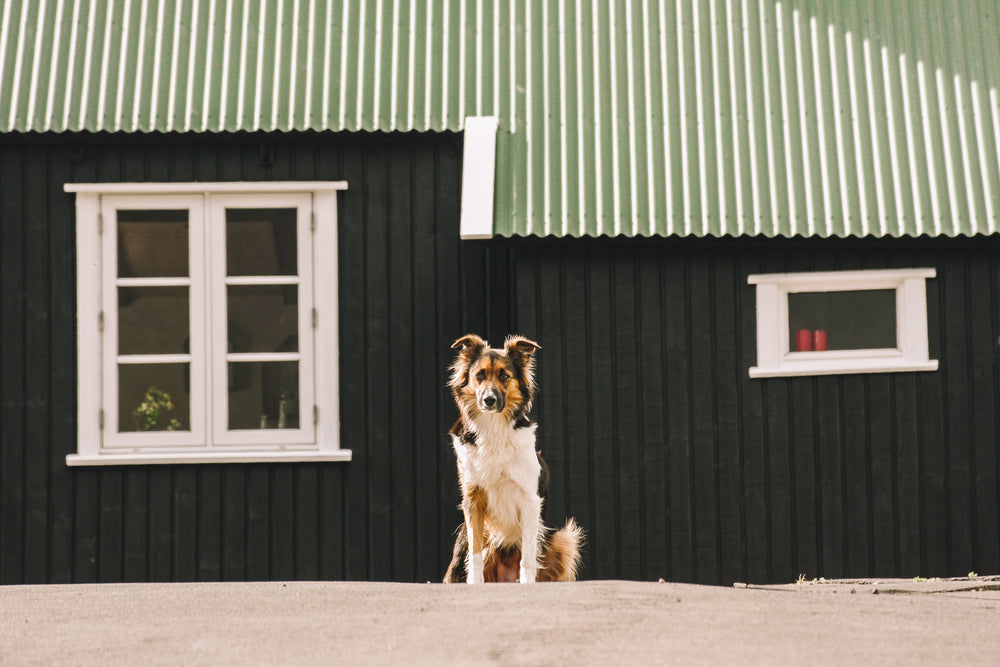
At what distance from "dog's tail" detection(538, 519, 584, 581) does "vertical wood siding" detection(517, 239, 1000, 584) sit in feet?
2.42

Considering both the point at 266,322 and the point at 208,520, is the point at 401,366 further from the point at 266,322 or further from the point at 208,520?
the point at 208,520

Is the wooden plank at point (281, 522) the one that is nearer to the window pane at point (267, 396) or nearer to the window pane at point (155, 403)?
the window pane at point (267, 396)

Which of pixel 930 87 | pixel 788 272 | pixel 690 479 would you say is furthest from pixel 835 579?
pixel 930 87

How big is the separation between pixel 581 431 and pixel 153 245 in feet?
10.7

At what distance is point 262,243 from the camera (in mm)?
8469

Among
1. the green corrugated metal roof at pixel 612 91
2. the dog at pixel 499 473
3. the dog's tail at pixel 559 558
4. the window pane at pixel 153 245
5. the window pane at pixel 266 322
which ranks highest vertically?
the green corrugated metal roof at pixel 612 91

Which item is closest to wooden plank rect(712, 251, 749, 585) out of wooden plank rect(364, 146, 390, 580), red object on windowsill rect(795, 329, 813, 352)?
red object on windowsill rect(795, 329, 813, 352)

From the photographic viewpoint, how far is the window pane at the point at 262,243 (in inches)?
329

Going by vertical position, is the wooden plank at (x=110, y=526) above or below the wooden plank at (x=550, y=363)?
below

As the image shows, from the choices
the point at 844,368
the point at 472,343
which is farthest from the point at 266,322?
the point at 844,368

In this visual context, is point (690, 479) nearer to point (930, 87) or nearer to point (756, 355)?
point (756, 355)

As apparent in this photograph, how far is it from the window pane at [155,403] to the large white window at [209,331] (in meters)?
0.01

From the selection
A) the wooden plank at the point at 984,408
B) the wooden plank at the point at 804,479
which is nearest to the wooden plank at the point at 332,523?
the wooden plank at the point at 804,479

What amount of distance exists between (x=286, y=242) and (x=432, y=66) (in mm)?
1621
